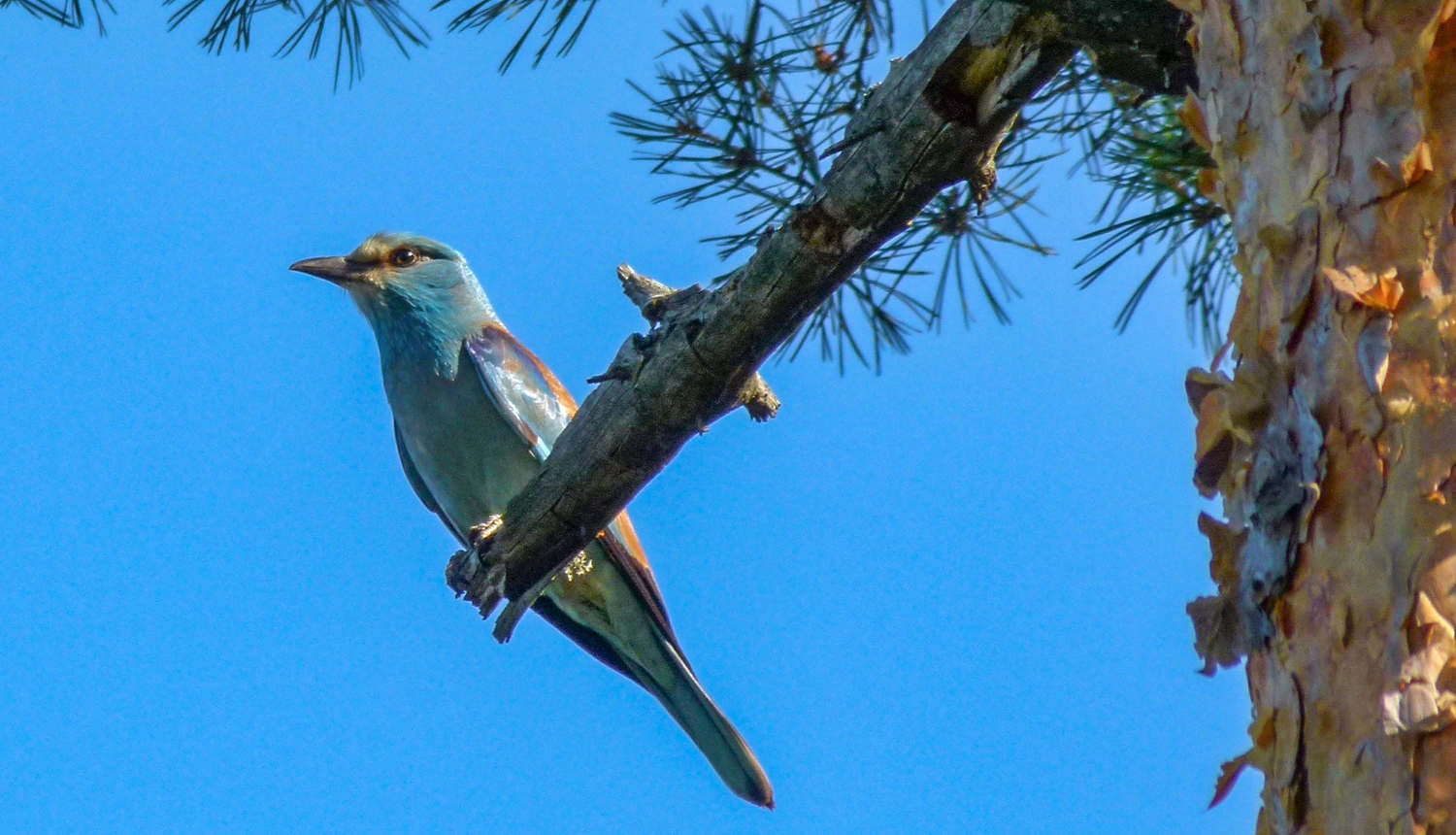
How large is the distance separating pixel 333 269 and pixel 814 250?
3250 mm

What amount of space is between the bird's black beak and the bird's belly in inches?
31.3

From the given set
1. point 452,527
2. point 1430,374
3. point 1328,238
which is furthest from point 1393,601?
point 452,527

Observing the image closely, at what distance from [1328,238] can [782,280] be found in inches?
50.9

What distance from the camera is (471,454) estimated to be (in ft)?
15.8

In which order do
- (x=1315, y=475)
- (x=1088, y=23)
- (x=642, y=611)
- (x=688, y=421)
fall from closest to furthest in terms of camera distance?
(x=1315, y=475)
(x=1088, y=23)
(x=688, y=421)
(x=642, y=611)

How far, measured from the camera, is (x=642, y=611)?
4.64 meters

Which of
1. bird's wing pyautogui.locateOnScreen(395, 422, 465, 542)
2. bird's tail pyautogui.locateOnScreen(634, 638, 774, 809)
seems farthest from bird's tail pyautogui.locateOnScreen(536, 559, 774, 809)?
bird's wing pyautogui.locateOnScreen(395, 422, 465, 542)

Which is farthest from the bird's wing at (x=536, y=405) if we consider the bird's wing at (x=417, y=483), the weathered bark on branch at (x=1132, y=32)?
the weathered bark on branch at (x=1132, y=32)

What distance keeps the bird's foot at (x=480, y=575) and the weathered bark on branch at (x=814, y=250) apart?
0.23m

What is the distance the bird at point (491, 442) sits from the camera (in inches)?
179

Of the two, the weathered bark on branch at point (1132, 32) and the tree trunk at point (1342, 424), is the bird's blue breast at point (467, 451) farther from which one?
the tree trunk at point (1342, 424)

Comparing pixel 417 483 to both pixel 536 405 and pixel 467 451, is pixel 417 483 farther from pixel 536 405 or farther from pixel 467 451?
pixel 536 405

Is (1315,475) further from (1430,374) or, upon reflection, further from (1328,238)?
(1328,238)

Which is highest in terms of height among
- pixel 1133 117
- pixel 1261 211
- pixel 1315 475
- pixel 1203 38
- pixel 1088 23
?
pixel 1133 117
